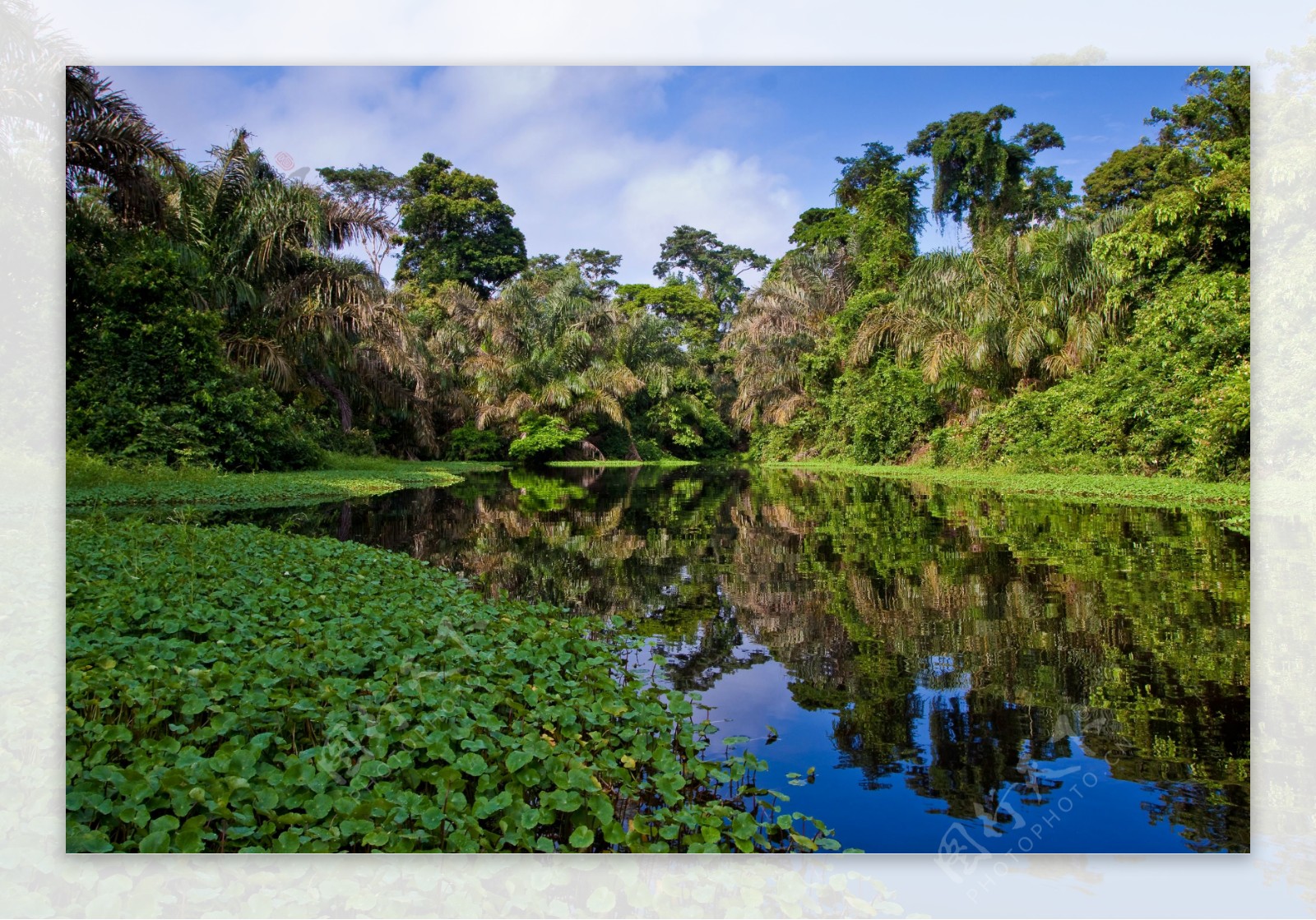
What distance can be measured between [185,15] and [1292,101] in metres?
5.78

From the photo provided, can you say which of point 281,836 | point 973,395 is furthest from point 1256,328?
point 973,395

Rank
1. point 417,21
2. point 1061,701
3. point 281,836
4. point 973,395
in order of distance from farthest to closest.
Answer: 1. point 973,395
2. point 417,21
3. point 1061,701
4. point 281,836

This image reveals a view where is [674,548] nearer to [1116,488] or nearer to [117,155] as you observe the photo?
[1116,488]

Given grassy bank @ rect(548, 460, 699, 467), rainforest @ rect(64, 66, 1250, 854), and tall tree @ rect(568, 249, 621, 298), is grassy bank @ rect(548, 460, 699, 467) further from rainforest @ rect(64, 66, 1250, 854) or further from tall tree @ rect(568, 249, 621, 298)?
tall tree @ rect(568, 249, 621, 298)

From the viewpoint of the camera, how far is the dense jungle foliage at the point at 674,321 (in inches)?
480

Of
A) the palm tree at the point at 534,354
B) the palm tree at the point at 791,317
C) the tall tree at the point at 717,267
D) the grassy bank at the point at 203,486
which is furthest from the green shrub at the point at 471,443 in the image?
the tall tree at the point at 717,267

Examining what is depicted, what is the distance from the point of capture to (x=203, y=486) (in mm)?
12508

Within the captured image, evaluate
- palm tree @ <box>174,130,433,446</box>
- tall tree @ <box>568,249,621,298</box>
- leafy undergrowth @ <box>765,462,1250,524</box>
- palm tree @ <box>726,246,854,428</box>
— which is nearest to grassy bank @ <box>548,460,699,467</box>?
palm tree @ <box>726,246,854,428</box>

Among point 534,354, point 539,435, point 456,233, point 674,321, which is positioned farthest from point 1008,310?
point 674,321

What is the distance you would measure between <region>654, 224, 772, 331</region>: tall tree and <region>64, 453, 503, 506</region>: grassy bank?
29.8 metres

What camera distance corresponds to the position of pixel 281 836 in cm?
242

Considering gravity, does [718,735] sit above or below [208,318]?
below

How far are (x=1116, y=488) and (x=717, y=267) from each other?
115 feet

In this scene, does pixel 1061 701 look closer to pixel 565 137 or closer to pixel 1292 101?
pixel 1292 101
